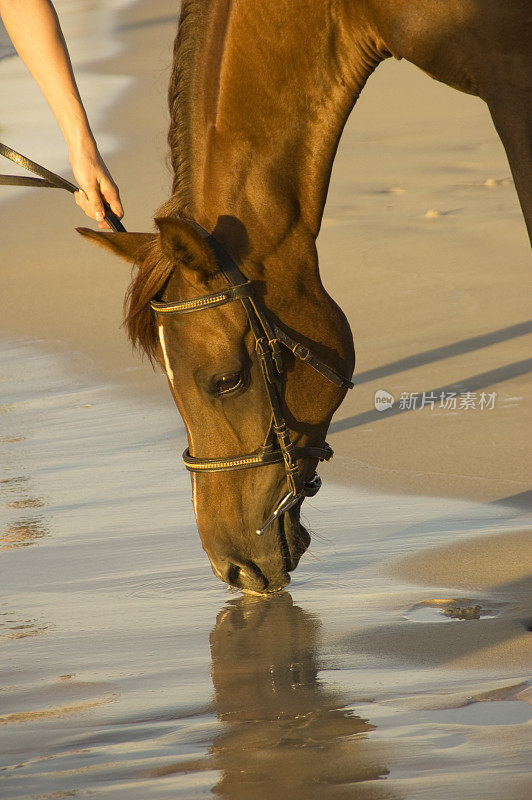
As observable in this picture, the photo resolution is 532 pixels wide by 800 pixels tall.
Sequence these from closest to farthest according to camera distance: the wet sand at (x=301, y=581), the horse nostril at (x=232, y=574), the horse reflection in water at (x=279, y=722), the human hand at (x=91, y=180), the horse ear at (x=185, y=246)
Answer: the horse reflection in water at (x=279, y=722) < the wet sand at (x=301, y=581) < the horse ear at (x=185, y=246) < the horse nostril at (x=232, y=574) < the human hand at (x=91, y=180)

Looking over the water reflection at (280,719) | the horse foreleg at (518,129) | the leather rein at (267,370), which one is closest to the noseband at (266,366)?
the leather rein at (267,370)

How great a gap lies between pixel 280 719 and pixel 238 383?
880 mm

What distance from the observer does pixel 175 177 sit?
3174 millimetres

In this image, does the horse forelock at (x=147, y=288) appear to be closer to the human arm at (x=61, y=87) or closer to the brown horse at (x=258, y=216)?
the brown horse at (x=258, y=216)

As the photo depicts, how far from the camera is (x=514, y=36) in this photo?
2885mm

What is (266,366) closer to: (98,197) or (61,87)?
(98,197)

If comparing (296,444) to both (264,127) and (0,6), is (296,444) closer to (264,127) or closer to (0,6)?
(264,127)

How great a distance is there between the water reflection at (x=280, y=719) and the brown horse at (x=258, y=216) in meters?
0.16

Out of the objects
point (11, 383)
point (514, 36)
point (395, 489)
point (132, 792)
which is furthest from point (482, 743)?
point (11, 383)

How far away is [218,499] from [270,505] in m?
0.15

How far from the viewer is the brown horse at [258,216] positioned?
3.05 m

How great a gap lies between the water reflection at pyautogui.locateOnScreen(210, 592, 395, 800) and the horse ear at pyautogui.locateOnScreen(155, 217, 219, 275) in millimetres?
1018

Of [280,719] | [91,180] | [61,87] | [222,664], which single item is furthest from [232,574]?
[61,87]

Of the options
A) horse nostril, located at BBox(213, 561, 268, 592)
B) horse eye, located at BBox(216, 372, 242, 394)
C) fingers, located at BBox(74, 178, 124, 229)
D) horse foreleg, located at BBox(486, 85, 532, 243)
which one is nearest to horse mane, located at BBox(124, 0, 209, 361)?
horse eye, located at BBox(216, 372, 242, 394)
